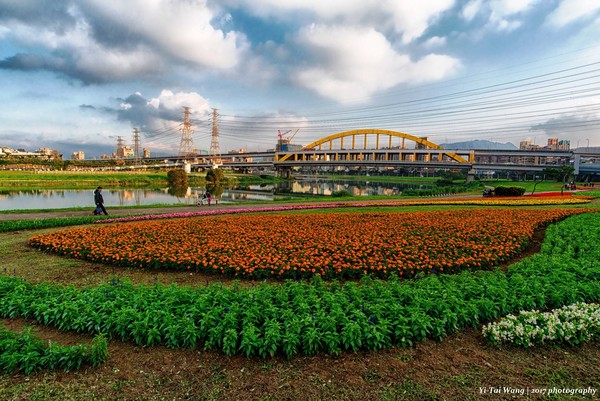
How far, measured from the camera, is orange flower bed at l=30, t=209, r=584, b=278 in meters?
8.10

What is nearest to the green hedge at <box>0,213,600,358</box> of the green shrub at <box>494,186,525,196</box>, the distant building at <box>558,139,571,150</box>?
the green shrub at <box>494,186,525,196</box>

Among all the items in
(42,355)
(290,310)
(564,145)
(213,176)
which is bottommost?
(42,355)

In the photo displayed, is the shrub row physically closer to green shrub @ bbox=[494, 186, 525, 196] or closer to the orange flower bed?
the orange flower bed

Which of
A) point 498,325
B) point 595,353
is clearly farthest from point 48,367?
point 595,353

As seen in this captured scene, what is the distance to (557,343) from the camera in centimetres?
480

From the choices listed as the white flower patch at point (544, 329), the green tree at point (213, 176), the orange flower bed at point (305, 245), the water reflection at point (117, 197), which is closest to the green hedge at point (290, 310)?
the white flower patch at point (544, 329)

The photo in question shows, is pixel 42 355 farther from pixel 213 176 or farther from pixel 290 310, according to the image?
pixel 213 176

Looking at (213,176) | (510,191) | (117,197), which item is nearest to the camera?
(510,191)

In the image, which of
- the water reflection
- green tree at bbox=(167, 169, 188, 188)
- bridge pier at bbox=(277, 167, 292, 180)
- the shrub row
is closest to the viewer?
the shrub row

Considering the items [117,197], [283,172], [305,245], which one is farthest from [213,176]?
[305,245]

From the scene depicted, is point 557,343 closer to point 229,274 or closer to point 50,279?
point 229,274

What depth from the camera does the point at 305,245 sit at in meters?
9.79

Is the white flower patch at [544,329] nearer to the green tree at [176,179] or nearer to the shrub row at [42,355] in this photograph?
the shrub row at [42,355]

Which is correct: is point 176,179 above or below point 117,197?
above
